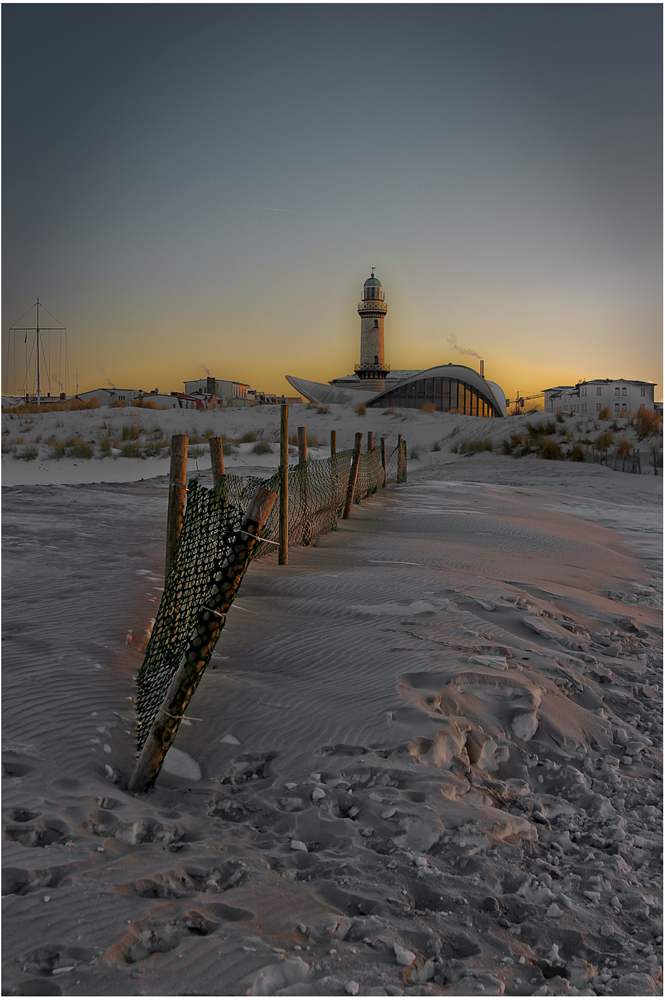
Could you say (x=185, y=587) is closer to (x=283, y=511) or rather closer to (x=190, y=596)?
(x=190, y=596)

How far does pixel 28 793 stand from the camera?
9.20 feet

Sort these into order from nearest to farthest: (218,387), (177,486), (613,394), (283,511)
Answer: (177,486), (283,511), (613,394), (218,387)

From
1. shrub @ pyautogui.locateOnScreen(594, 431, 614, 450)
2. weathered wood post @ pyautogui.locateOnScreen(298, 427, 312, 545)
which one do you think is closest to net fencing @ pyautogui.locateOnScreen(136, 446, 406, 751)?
weathered wood post @ pyautogui.locateOnScreen(298, 427, 312, 545)

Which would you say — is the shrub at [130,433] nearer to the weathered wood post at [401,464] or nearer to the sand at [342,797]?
the weathered wood post at [401,464]

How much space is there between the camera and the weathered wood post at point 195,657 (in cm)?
294

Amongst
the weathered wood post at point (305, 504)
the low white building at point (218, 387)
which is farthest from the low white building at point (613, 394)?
the weathered wood post at point (305, 504)

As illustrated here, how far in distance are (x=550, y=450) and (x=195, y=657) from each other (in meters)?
26.3

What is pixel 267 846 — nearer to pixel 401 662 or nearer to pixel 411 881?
pixel 411 881

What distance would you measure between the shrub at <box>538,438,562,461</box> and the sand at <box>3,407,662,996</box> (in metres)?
21.2

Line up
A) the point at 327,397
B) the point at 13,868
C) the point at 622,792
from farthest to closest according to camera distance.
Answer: the point at 327,397
the point at 622,792
the point at 13,868

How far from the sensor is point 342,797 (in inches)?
118

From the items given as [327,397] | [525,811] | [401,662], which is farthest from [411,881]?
[327,397]

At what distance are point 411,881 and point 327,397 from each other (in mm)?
57530

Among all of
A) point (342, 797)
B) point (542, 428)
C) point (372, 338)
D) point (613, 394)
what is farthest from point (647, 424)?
point (613, 394)
